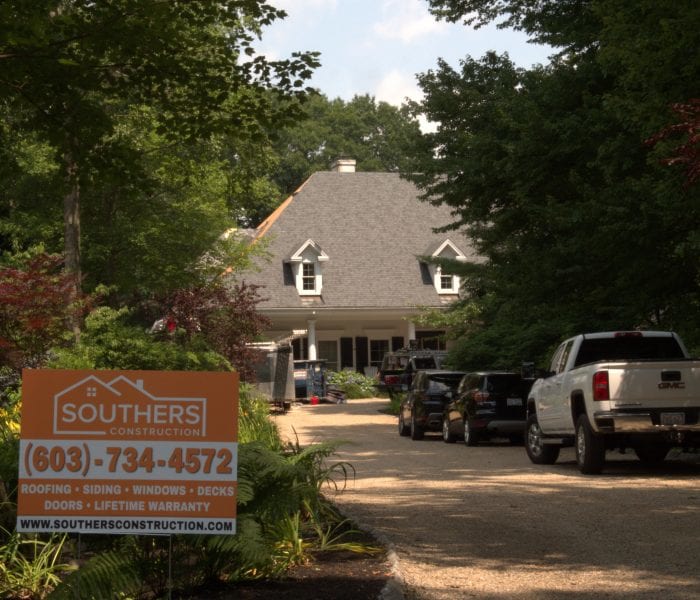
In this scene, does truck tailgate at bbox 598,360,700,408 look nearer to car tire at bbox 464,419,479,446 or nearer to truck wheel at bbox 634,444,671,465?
truck wheel at bbox 634,444,671,465

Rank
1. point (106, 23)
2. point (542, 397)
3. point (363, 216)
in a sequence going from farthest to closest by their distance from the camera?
point (363, 216) < point (542, 397) < point (106, 23)

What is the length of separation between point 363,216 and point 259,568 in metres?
55.3

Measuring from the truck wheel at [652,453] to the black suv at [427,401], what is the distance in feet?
29.1

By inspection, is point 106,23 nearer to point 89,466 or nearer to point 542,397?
point 89,466

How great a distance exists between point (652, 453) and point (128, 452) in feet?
48.8

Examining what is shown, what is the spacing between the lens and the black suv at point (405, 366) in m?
44.2

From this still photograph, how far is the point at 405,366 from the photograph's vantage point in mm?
47031

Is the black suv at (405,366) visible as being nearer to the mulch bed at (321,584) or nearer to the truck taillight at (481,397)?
the truck taillight at (481,397)

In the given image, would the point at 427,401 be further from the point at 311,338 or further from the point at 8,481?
the point at 311,338

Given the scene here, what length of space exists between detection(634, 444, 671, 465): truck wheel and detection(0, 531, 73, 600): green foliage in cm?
1320

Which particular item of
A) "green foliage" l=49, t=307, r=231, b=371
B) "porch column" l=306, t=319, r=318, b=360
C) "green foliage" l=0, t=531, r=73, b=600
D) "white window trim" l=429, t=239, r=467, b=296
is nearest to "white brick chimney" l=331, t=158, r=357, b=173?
"white window trim" l=429, t=239, r=467, b=296

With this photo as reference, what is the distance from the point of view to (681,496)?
14914 mm

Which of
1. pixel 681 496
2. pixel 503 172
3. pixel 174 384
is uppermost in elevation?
pixel 503 172

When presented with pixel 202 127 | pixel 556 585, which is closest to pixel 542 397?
pixel 202 127
